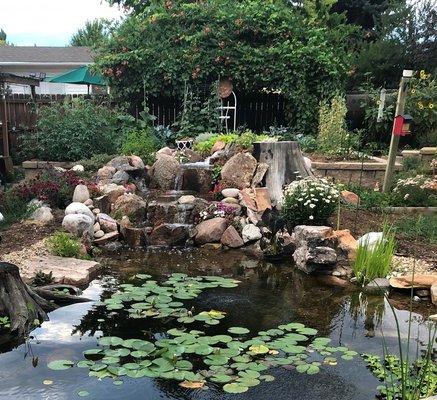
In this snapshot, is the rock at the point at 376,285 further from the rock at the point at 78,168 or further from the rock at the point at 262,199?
the rock at the point at 78,168

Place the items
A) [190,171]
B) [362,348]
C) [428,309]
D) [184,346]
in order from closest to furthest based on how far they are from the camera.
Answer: [184,346] < [362,348] < [428,309] < [190,171]

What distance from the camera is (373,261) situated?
523 centimetres

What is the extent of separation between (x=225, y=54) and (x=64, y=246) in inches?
295

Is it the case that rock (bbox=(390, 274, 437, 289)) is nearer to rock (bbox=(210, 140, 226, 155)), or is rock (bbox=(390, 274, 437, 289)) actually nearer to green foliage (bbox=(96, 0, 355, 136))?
rock (bbox=(210, 140, 226, 155))

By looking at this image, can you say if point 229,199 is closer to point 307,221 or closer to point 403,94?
point 307,221

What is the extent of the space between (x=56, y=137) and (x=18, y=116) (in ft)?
7.85

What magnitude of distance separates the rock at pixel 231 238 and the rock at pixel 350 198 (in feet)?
6.84

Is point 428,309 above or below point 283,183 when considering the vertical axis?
below

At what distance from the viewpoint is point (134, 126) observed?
11.6 metres

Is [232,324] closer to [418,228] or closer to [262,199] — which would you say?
[262,199]

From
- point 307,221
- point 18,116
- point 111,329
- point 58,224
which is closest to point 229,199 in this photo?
point 307,221

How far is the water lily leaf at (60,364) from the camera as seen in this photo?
3215 mm

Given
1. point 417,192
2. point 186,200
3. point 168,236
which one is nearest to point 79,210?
point 168,236

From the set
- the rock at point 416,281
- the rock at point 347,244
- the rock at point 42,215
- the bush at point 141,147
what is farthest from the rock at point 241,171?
the rock at point 416,281
